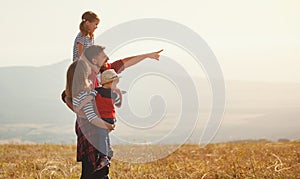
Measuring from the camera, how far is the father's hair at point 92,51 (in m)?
5.07

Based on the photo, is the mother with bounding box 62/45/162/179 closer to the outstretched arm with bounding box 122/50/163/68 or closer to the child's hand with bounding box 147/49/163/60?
the outstretched arm with bounding box 122/50/163/68

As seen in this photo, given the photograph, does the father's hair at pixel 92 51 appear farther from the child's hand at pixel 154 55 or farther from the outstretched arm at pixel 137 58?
the child's hand at pixel 154 55

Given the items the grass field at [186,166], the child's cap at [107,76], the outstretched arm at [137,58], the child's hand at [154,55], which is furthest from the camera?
the grass field at [186,166]

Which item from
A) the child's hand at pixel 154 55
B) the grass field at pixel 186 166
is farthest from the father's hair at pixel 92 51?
the grass field at pixel 186 166

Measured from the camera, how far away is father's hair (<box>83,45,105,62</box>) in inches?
200

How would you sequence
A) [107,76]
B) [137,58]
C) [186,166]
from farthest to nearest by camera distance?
[186,166], [137,58], [107,76]

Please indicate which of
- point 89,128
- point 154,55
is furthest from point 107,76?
point 154,55

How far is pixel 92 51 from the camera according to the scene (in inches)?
200

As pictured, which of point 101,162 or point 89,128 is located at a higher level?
point 89,128


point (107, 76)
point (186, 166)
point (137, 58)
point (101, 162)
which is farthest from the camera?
point (186, 166)

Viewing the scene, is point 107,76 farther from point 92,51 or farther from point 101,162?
point 101,162

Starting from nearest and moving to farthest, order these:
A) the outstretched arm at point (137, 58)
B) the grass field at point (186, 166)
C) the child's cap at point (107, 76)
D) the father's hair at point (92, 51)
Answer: the child's cap at point (107, 76) < the father's hair at point (92, 51) < the outstretched arm at point (137, 58) < the grass field at point (186, 166)

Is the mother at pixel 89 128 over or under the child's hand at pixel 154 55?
under

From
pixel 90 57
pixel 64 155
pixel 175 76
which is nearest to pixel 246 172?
pixel 175 76
